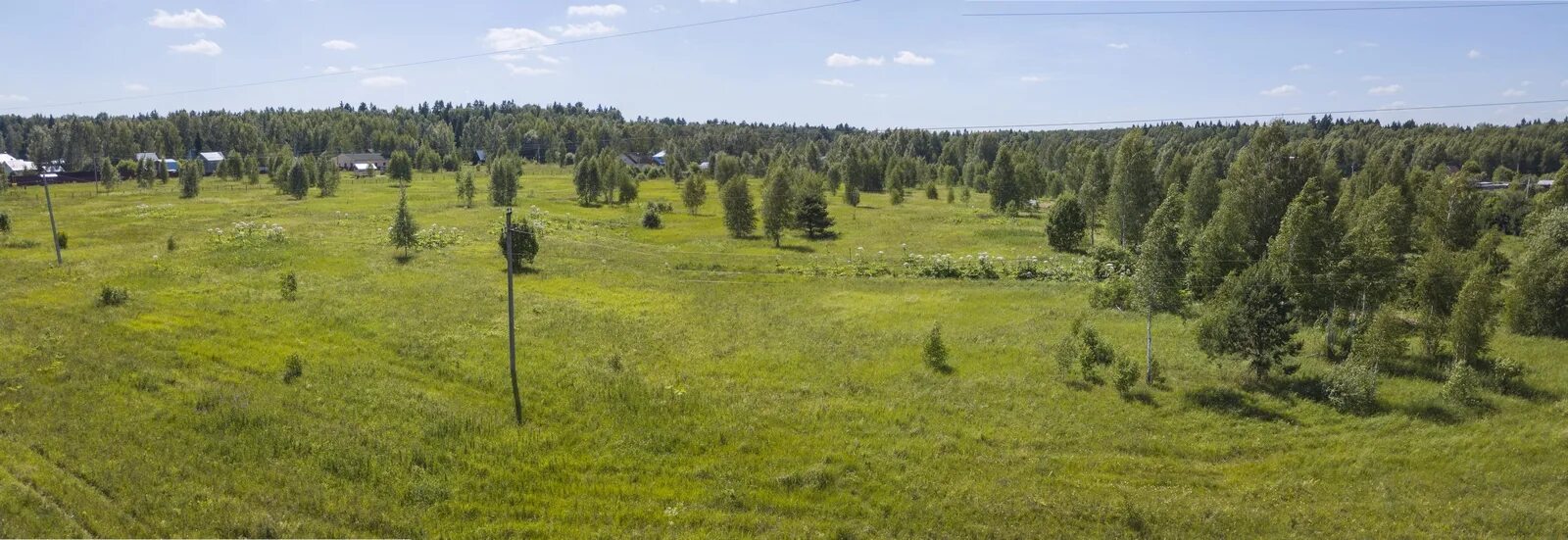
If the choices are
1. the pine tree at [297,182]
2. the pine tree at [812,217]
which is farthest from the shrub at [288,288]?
the pine tree at [297,182]

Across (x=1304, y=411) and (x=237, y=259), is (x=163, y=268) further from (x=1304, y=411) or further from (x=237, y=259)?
(x=1304, y=411)

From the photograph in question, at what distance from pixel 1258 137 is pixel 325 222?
72498 millimetres

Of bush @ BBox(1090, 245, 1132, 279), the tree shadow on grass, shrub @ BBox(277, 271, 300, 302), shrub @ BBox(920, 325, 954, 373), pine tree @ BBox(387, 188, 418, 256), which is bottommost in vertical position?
the tree shadow on grass

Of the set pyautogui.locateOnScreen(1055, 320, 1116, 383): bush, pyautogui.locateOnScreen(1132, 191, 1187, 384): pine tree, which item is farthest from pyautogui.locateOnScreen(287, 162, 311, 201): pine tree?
pyautogui.locateOnScreen(1132, 191, 1187, 384): pine tree

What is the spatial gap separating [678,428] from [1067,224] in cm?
4626

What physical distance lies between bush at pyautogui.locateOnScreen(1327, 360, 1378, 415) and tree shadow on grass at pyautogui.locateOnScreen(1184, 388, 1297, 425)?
6.73ft

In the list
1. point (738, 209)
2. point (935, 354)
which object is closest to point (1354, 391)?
point (935, 354)

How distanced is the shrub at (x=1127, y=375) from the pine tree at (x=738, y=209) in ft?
158

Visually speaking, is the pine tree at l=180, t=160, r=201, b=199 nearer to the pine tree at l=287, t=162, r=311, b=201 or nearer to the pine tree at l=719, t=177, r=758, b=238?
the pine tree at l=287, t=162, r=311, b=201

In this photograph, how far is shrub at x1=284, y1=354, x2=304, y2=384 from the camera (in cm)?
2470

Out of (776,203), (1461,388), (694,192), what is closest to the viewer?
(1461,388)

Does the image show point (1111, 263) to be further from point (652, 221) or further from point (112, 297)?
point (112, 297)

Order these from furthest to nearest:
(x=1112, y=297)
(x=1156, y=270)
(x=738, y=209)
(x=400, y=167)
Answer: (x=400, y=167) → (x=738, y=209) → (x=1112, y=297) → (x=1156, y=270)

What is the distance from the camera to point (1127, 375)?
2681cm
